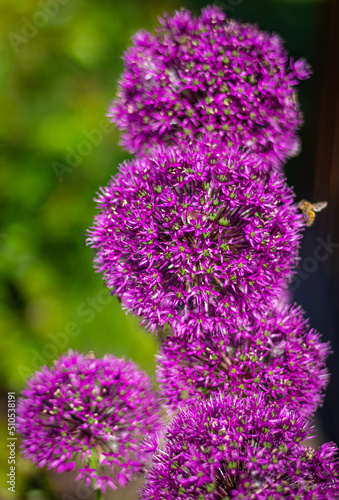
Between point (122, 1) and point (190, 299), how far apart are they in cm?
176

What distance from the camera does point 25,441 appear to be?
103 cm

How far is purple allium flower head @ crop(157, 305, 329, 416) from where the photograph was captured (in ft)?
3.20

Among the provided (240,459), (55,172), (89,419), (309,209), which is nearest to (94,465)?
(89,419)

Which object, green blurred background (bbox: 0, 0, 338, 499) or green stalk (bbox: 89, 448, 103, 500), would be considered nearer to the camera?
green stalk (bbox: 89, 448, 103, 500)

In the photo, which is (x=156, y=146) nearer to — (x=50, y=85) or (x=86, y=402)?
(x=86, y=402)

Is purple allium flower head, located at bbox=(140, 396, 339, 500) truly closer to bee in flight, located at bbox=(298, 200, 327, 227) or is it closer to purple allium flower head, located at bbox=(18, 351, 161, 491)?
purple allium flower head, located at bbox=(18, 351, 161, 491)

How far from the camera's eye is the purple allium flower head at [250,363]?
3.20 ft

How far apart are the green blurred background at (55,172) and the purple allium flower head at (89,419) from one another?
3.46 feet

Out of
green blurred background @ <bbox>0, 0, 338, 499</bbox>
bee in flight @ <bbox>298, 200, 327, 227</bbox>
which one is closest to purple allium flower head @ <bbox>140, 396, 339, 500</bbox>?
bee in flight @ <bbox>298, 200, 327, 227</bbox>

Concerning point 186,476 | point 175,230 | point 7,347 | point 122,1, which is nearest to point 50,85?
point 122,1

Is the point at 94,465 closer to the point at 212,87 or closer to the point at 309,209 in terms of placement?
the point at 309,209

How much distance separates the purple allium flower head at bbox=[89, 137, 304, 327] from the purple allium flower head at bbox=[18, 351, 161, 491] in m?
0.19

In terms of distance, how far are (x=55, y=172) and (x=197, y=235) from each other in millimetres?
1441

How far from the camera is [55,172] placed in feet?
7.27
